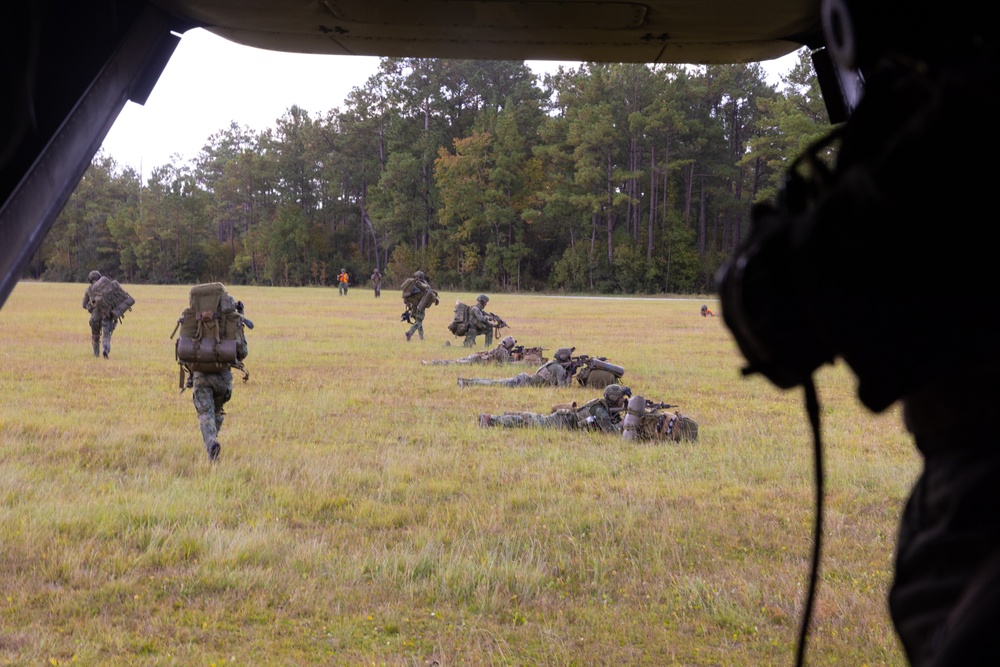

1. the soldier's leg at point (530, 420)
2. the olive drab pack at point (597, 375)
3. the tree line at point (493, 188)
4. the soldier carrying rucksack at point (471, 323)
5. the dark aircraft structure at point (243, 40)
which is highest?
the tree line at point (493, 188)

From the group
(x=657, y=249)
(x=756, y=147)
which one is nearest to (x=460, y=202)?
(x=657, y=249)

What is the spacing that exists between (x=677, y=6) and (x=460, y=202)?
198 ft

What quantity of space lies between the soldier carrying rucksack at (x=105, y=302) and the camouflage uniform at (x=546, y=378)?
7.15 metres

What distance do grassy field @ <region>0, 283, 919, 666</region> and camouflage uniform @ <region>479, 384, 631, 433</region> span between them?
1.02ft

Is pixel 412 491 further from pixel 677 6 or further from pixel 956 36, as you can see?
pixel 956 36

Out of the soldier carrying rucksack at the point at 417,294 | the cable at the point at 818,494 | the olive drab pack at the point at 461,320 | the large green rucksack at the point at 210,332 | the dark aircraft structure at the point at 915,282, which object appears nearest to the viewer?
the dark aircraft structure at the point at 915,282

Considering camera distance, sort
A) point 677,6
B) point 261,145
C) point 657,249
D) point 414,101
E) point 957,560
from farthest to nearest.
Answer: point 261,145
point 414,101
point 657,249
point 677,6
point 957,560

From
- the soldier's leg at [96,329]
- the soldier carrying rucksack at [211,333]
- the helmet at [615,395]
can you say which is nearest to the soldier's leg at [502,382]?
the helmet at [615,395]

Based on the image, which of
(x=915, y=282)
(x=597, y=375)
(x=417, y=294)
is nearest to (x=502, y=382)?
(x=597, y=375)

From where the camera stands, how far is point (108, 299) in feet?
55.1

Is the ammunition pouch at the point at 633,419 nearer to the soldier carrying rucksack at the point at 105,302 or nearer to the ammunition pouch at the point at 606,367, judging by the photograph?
the ammunition pouch at the point at 606,367

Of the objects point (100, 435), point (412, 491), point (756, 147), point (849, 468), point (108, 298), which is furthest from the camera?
point (756, 147)

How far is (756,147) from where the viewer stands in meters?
51.3

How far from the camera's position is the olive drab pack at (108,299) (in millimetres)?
16562
